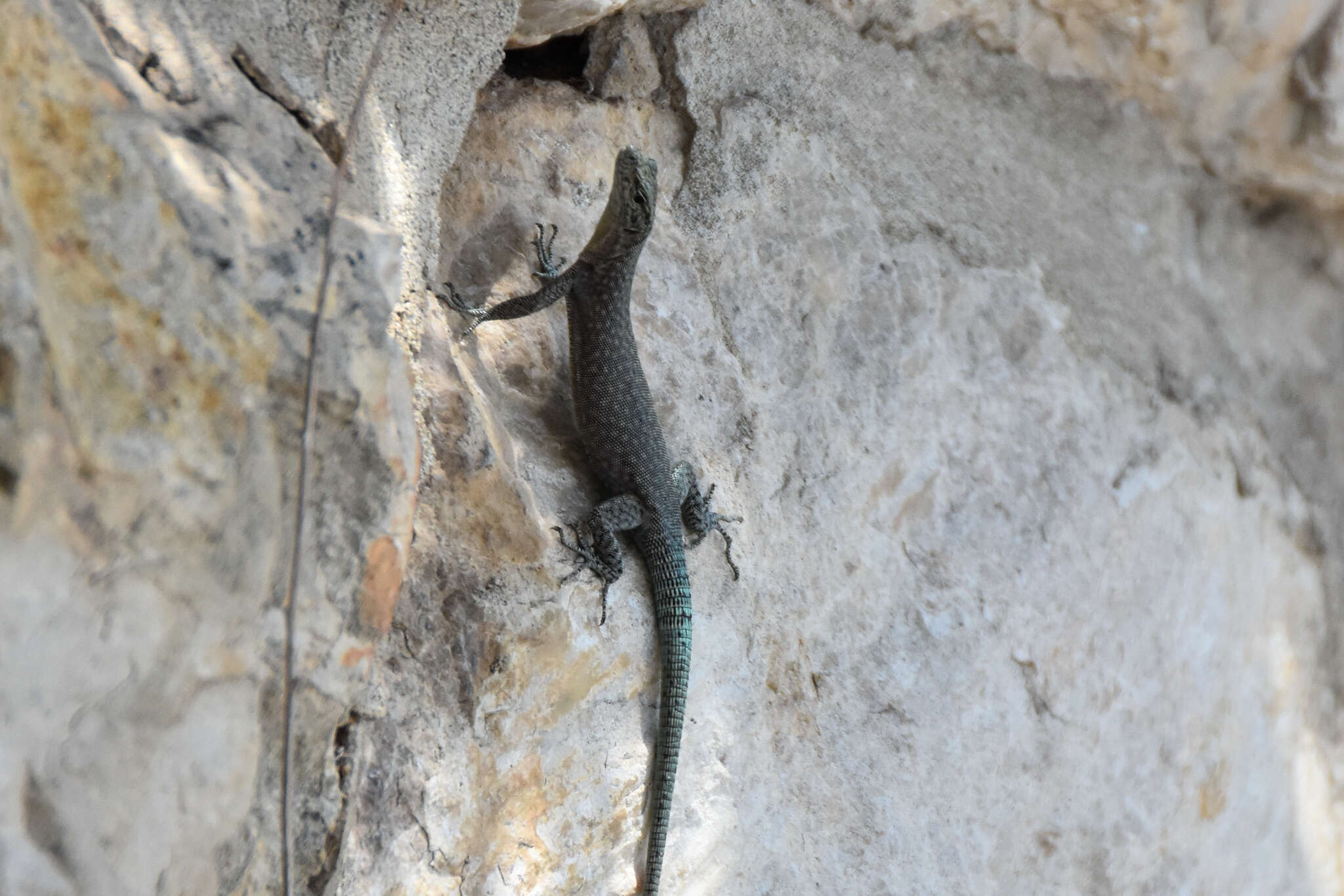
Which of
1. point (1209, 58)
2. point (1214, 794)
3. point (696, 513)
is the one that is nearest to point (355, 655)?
point (696, 513)

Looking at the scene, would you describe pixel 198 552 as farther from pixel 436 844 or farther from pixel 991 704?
pixel 991 704

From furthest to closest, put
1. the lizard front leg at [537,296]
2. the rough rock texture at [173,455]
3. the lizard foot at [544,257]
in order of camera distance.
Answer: the lizard foot at [544,257] → the lizard front leg at [537,296] → the rough rock texture at [173,455]

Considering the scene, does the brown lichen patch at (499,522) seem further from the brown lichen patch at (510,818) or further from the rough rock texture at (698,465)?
the brown lichen patch at (510,818)

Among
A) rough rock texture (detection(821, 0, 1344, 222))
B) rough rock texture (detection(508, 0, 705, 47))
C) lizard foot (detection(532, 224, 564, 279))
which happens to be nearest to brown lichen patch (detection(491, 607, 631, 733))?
lizard foot (detection(532, 224, 564, 279))

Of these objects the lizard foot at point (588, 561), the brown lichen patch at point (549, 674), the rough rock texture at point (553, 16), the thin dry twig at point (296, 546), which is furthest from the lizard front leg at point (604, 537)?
the rough rock texture at point (553, 16)

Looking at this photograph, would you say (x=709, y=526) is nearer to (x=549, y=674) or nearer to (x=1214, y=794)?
(x=549, y=674)
